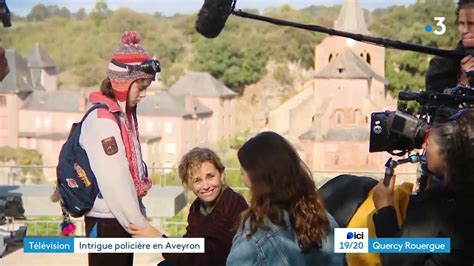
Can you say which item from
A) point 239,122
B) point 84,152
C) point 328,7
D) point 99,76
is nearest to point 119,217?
point 84,152

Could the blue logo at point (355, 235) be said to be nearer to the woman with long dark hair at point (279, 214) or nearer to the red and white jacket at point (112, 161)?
the woman with long dark hair at point (279, 214)

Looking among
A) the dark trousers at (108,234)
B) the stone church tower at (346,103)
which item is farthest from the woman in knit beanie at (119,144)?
the stone church tower at (346,103)

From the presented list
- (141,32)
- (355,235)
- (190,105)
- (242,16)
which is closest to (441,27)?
(242,16)

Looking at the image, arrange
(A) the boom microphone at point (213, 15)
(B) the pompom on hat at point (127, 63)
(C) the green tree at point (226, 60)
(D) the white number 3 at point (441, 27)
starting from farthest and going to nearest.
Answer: (C) the green tree at point (226, 60)
(D) the white number 3 at point (441, 27)
(A) the boom microphone at point (213, 15)
(B) the pompom on hat at point (127, 63)

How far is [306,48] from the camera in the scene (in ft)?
18.3

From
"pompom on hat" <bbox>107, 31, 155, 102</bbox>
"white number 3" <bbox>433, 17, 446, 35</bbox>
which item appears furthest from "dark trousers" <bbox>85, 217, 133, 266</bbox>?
"white number 3" <bbox>433, 17, 446, 35</bbox>

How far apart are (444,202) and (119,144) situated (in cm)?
63

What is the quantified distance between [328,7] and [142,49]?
949mm

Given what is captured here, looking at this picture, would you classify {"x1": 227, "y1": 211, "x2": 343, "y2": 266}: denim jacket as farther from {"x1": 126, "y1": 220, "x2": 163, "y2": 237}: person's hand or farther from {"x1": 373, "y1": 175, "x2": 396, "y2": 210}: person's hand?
{"x1": 126, "y1": 220, "x2": 163, "y2": 237}: person's hand

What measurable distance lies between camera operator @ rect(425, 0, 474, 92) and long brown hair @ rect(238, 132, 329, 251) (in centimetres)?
69

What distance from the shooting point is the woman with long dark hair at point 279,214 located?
50.6 inches

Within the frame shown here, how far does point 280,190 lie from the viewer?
131 cm

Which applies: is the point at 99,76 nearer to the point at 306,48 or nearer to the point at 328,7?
the point at 328,7

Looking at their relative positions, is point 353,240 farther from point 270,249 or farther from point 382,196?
point 270,249
